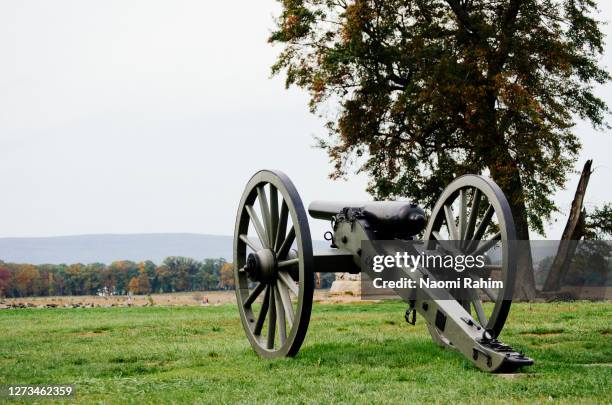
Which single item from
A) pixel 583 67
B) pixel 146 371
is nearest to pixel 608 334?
pixel 146 371

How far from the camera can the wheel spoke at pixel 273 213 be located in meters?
8.64

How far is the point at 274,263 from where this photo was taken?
8586 mm

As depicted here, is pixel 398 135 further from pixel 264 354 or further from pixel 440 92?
pixel 264 354

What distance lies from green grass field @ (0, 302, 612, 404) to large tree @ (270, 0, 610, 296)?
23.3 feet

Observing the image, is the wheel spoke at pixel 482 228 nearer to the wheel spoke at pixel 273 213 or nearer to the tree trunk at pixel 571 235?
the wheel spoke at pixel 273 213

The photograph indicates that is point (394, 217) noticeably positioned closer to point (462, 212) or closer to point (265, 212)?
point (462, 212)

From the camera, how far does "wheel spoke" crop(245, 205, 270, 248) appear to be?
8938 millimetres

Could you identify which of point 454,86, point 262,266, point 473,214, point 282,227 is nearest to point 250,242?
point 262,266

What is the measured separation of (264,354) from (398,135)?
1340cm

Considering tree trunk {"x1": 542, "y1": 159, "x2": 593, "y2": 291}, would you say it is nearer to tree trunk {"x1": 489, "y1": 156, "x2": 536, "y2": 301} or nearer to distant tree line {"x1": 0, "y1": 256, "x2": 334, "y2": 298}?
tree trunk {"x1": 489, "y1": 156, "x2": 536, "y2": 301}

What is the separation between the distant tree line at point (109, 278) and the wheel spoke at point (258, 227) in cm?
2488

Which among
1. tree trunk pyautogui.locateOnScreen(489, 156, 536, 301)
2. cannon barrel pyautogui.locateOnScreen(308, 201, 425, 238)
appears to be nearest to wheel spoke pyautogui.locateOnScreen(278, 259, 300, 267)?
cannon barrel pyautogui.locateOnScreen(308, 201, 425, 238)

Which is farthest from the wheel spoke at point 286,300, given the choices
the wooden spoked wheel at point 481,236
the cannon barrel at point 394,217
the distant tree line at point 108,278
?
the distant tree line at point 108,278

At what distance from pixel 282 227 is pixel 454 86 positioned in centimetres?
1220
